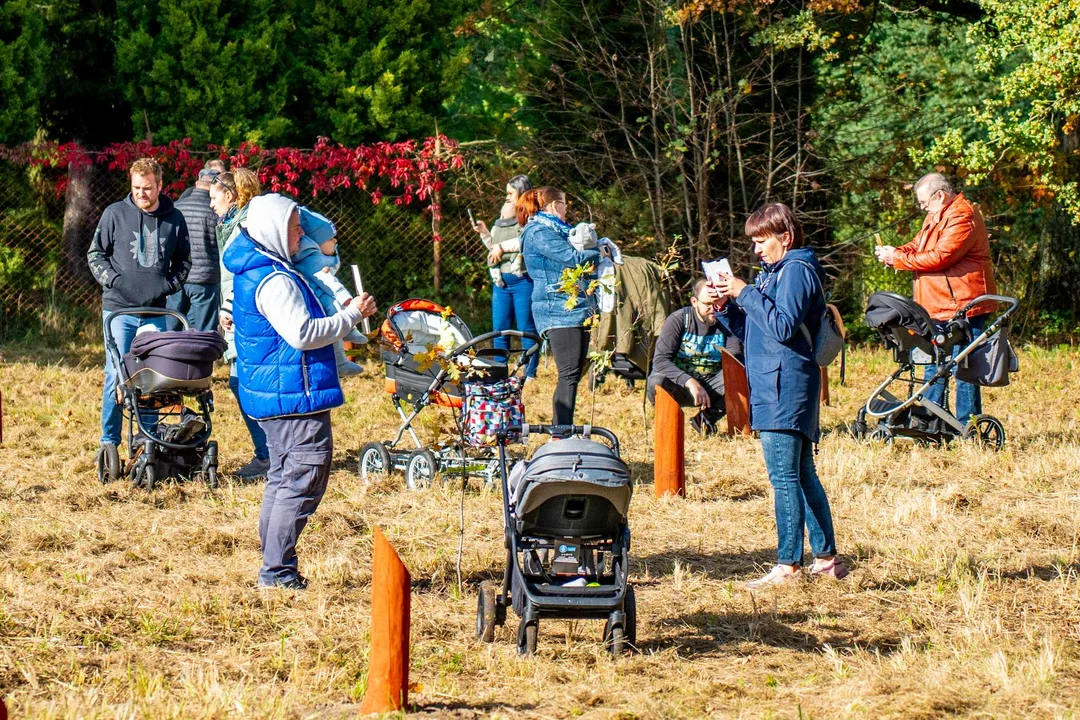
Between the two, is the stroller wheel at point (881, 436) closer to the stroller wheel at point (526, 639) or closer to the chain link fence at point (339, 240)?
the stroller wheel at point (526, 639)

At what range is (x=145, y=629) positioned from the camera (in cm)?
550

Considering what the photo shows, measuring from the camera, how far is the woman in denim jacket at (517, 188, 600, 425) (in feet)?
29.0

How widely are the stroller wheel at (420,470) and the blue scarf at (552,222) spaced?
1691 millimetres

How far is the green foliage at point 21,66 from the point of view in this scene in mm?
14883

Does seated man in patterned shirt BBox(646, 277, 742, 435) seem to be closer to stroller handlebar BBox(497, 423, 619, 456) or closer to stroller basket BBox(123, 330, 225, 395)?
stroller basket BBox(123, 330, 225, 395)

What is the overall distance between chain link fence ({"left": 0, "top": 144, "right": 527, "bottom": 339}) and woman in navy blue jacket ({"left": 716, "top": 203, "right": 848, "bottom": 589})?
9.86 m

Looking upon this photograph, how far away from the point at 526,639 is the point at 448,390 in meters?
3.47

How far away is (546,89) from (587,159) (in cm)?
97

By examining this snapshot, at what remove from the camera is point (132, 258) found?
8.64 m

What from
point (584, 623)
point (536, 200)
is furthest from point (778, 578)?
point (536, 200)

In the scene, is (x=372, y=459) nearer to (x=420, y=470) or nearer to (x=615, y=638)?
(x=420, y=470)

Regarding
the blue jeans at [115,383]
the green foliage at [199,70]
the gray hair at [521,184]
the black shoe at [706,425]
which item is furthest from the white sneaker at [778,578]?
the green foliage at [199,70]

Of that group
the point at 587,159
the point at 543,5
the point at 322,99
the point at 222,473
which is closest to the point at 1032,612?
the point at 222,473

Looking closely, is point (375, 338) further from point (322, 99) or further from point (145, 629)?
point (322, 99)
